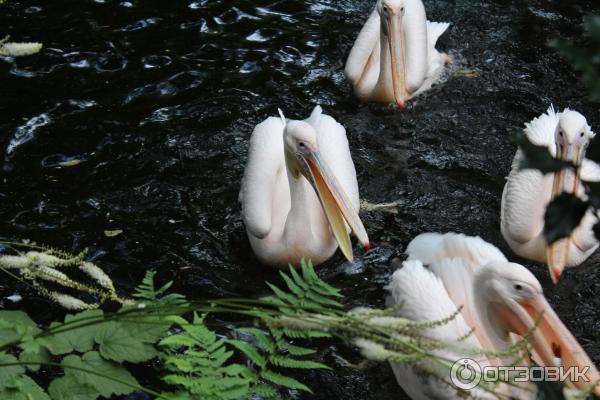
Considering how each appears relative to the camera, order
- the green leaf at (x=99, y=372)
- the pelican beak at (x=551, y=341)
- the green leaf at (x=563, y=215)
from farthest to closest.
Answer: the pelican beak at (x=551, y=341) < the green leaf at (x=99, y=372) < the green leaf at (x=563, y=215)

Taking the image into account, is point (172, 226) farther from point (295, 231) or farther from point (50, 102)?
point (50, 102)

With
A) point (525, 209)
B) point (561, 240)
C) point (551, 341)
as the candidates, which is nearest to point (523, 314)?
point (551, 341)

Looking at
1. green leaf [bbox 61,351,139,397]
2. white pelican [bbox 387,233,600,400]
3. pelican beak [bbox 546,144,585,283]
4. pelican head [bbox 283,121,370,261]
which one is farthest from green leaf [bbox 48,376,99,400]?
pelican beak [bbox 546,144,585,283]

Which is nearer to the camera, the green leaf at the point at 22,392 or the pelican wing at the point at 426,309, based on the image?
the green leaf at the point at 22,392

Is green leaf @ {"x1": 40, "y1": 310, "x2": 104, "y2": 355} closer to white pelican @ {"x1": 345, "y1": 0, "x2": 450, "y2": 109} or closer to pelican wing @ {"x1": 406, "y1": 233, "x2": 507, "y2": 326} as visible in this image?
pelican wing @ {"x1": 406, "y1": 233, "x2": 507, "y2": 326}

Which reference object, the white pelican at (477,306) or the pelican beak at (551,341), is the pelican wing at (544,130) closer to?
the white pelican at (477,306)

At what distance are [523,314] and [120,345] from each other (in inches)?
72.8

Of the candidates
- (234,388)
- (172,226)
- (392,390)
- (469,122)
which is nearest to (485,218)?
(469,122)

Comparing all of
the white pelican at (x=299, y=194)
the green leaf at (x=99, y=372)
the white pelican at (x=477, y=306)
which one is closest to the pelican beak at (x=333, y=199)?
the white pelican at (x=299, y=194)

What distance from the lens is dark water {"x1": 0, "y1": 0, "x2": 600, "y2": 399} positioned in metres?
4.73

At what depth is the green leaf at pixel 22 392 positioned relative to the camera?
2496 millimetres

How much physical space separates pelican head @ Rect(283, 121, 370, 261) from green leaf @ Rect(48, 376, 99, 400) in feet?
6.56

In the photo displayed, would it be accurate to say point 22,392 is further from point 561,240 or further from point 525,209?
point 525,209

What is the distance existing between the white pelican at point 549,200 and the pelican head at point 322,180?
0.90 m
